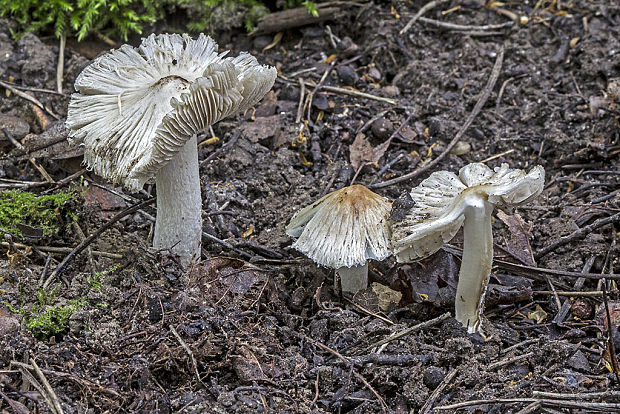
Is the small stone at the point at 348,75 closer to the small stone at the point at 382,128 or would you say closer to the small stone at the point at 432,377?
the small stone at the point at 382,128

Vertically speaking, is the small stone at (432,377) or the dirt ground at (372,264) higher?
the dirt ground at (372,264)

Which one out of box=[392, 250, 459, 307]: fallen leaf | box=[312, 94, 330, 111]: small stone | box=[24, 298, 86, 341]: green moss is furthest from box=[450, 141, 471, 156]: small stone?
box=[24, 298, 86, 341]: green moss

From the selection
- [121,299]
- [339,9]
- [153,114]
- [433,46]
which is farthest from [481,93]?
[121,299]

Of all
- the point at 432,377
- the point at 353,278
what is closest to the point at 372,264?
the point at 353,278

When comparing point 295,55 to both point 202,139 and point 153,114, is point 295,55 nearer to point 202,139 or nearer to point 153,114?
point 202,139

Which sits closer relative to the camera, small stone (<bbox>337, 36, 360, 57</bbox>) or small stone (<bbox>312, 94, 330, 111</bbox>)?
small stone (<bbox>312, 94, 330, 111</bbox>)

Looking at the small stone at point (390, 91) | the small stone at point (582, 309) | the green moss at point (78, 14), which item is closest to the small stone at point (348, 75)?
the small stone at point (390, 91)

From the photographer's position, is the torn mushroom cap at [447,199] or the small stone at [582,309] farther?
the small stone at [582,309]

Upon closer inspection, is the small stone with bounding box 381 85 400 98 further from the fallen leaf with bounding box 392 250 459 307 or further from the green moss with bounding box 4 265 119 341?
the green moss with bounding box 4 265 119 341
